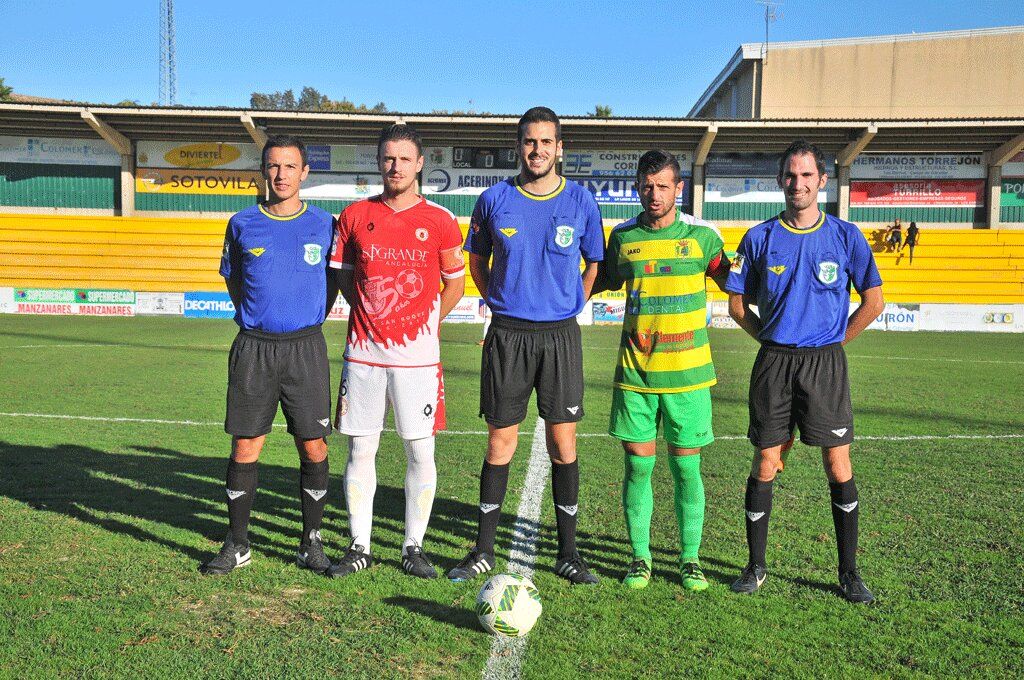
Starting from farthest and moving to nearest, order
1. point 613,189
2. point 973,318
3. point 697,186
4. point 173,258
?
point 613,189
point 697,186
point 173,258
point 973,318

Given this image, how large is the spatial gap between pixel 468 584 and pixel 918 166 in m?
27.6

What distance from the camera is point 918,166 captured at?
2694cm

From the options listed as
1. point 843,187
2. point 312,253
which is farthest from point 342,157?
point 312,253

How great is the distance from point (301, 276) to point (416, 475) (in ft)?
3.59

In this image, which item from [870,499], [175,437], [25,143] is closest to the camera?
[870,499]

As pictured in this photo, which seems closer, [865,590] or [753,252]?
[865,590]

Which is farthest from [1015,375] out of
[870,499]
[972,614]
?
[972,614]

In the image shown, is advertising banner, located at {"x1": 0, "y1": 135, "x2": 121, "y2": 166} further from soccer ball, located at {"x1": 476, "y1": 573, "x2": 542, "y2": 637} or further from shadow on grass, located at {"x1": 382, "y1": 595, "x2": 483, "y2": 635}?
soccer ball, located at {"x1": 476, "y1": 573, "x2": 542, "y2": 637}

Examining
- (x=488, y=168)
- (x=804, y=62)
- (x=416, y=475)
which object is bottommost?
(x=416, y=475)

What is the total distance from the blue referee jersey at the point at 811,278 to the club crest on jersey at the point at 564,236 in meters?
0.85

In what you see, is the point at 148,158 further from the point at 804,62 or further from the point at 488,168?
the point at 804,62

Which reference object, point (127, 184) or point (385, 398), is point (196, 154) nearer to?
point (127, 184)

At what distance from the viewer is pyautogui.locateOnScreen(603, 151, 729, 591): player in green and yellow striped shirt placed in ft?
12.6

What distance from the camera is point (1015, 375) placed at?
38.7ft
